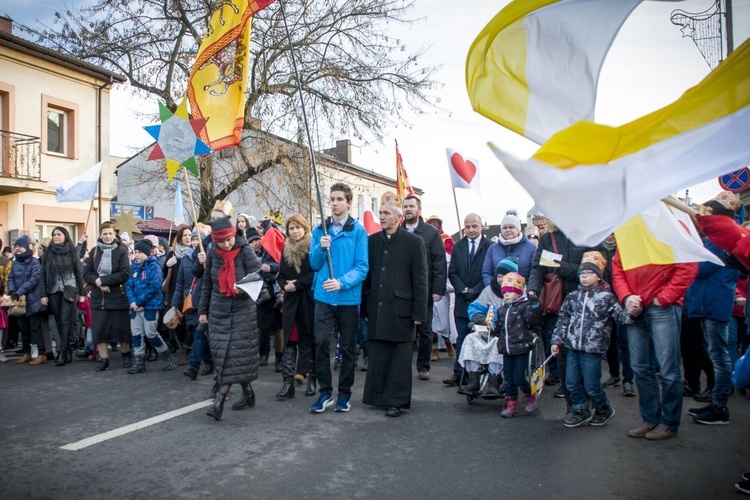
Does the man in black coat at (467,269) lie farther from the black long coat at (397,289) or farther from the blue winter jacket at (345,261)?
the blue winter jacket at (345,261)

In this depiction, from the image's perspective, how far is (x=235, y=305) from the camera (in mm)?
6270

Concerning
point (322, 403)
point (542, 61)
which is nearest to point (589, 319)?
point (322, 403)

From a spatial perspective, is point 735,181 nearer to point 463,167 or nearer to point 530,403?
point 463,167

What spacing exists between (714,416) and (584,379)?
127cm

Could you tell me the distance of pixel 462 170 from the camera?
1050cm

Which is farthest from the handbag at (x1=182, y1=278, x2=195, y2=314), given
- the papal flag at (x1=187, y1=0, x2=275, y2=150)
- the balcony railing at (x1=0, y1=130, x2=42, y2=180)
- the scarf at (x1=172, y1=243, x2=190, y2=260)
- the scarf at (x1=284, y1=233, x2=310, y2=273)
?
the balcony railing at (x1=0, y1=130, x2=42, y2=180)

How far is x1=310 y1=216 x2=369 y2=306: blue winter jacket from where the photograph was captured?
6277 mm

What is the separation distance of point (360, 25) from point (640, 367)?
1812 cm

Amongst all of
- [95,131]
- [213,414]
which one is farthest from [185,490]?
[95,131]

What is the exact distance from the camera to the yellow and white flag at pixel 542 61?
2771mm

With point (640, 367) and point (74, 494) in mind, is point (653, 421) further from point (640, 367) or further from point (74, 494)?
point (74, 494)

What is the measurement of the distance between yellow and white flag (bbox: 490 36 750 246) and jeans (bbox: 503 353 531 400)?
4.09 meters

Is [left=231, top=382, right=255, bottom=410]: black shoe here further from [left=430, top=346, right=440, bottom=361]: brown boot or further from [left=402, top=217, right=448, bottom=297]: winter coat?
[left=430, top=346, right=440, bottom=361]: brown boot

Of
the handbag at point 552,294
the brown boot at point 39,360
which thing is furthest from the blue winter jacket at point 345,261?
the brown boot at point 39,360
